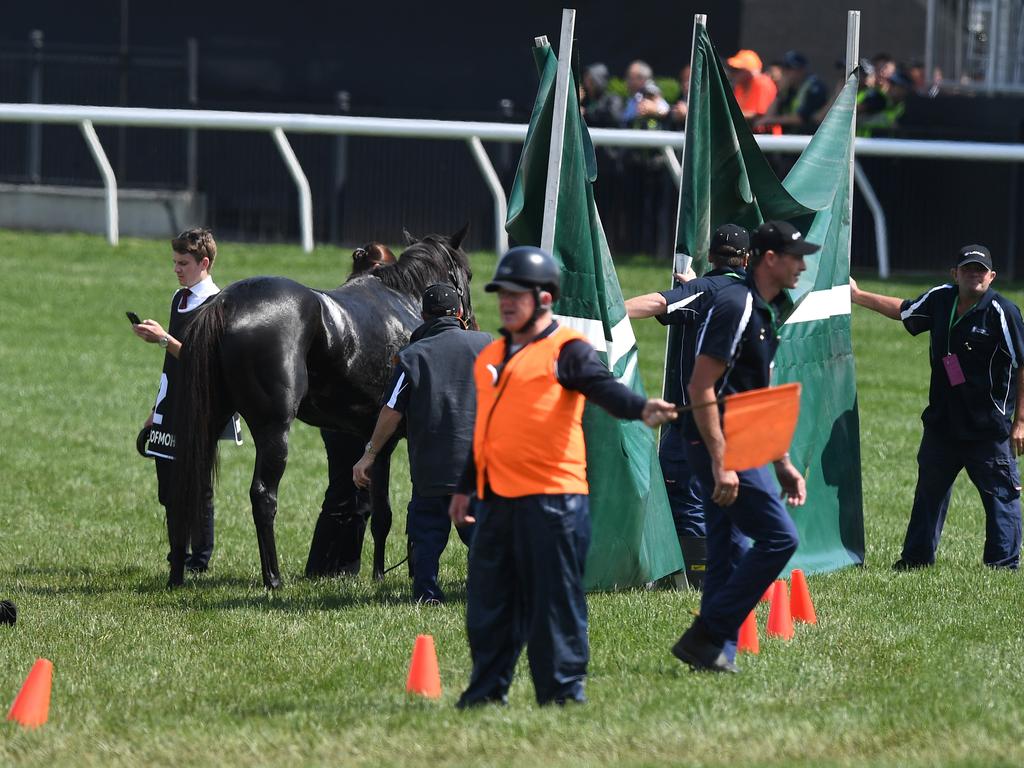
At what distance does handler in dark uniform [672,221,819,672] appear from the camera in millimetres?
6965

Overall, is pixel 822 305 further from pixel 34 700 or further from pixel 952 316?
pixel 34 700

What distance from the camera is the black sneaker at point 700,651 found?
283 inches

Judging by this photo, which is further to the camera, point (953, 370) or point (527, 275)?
point (953, 370)

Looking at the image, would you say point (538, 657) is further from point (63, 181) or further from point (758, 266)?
point (63, 181)

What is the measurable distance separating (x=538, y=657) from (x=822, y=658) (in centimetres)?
171

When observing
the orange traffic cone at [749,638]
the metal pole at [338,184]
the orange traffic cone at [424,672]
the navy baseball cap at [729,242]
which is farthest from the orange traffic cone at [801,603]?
the metal pole at [338,184]

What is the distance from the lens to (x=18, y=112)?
19.8m

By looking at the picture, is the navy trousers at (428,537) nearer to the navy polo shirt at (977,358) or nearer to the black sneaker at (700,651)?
the black sneaker at (700,651)

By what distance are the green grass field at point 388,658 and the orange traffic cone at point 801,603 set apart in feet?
0.35

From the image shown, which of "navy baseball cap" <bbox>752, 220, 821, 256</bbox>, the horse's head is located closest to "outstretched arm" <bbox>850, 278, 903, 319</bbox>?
the horse's head

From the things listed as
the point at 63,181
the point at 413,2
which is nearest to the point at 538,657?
the point at 63,181

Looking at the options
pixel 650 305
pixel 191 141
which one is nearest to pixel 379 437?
pixel 650 305

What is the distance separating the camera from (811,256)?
33.2 feet

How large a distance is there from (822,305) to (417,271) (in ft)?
8.23
